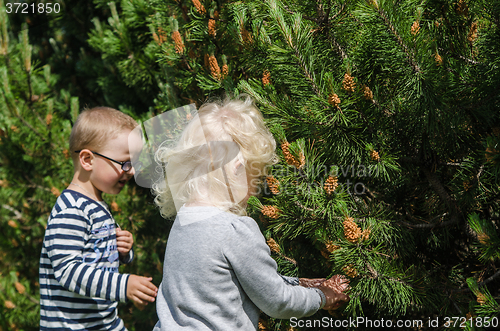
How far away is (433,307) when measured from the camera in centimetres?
115

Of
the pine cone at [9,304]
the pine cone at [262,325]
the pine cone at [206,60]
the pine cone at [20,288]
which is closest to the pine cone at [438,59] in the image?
the pine cone at [206,60]

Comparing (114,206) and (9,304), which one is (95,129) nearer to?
(114,206)

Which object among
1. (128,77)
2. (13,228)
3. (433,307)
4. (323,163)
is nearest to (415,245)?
(433,307)

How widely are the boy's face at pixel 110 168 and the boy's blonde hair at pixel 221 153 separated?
410 mm

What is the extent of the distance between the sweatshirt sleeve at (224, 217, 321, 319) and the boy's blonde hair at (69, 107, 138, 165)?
740 mm

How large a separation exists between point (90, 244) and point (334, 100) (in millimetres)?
1027

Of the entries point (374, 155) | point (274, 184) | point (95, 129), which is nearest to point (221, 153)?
point (274, 184)

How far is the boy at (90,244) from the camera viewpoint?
4.41ft

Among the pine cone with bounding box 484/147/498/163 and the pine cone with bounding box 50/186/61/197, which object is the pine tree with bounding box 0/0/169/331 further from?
the pine cone with bounding box 484/147/498/163

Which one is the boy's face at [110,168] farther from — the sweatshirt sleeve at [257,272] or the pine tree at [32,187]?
the sweatshirt sleeve at [257,272]

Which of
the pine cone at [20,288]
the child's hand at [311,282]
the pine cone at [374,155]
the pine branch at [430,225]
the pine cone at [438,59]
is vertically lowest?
the pine cone at [20,288]

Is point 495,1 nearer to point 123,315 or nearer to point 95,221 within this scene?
point 95,221

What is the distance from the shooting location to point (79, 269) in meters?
1.34

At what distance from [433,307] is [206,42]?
121cm
